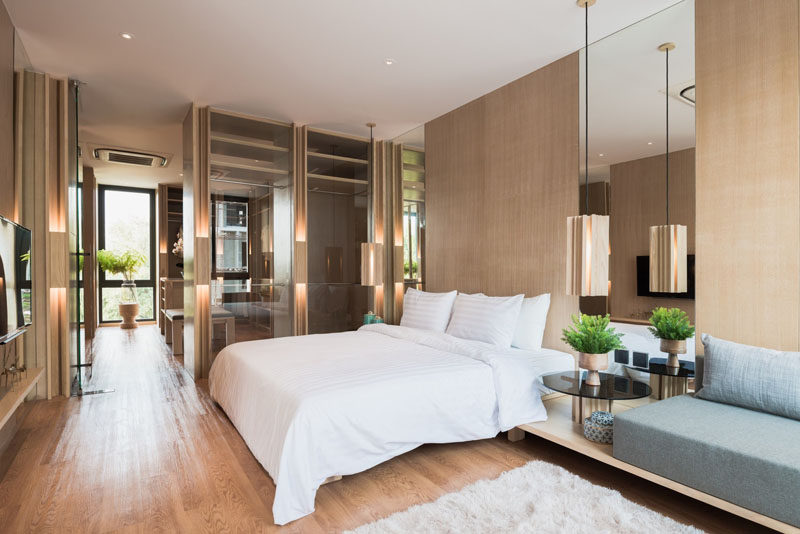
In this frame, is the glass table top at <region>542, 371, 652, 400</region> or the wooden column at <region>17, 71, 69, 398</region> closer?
the glass table top at <region>542, 371, 652, 400</region>

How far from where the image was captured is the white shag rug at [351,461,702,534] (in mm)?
1988

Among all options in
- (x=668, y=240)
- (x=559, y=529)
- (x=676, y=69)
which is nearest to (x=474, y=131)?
(x=676, y=69)

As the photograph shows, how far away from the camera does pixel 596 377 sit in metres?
2.77

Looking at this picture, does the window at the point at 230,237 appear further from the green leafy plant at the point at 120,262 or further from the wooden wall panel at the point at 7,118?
the green leafy plant at the point at 120,262

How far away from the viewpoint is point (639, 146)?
3.08m

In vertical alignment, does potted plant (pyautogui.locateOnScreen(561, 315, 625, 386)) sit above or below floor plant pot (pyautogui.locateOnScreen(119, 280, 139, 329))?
above

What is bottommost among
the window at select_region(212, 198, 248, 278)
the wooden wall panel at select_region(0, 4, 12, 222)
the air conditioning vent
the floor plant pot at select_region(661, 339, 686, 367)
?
the floor plant pot at select_region(661, 339, 686, 367)

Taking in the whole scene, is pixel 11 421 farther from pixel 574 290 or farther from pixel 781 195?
pixel 781 195

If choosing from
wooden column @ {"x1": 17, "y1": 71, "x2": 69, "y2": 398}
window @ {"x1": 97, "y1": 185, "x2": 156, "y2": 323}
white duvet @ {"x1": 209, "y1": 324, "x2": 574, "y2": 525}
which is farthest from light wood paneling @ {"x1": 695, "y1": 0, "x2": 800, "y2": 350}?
window @ {"x1": 97, "y1": 185, "x2": 156, "y2": 323}

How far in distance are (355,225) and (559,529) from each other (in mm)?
4401

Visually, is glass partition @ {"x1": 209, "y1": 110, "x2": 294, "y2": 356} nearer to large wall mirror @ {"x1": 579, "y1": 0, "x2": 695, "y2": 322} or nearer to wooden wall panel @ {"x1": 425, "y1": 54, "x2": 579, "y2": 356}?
wooden wall panel @ {"x1": 425, "y1": 54, "x2": 579, "y2": 356}

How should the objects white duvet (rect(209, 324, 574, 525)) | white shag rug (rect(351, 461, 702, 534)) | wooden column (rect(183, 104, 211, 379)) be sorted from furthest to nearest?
wooden column (rect(183, 104, 211, 379))
white duvet (rect(209, 324, 574, 525))
white shag rug (rect(351, 461, 702, 534))

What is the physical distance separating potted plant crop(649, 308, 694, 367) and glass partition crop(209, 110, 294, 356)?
152 inches

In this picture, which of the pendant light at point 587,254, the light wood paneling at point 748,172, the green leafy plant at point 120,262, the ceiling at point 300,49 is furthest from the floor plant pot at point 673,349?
the green leafy plant at point 120,262
